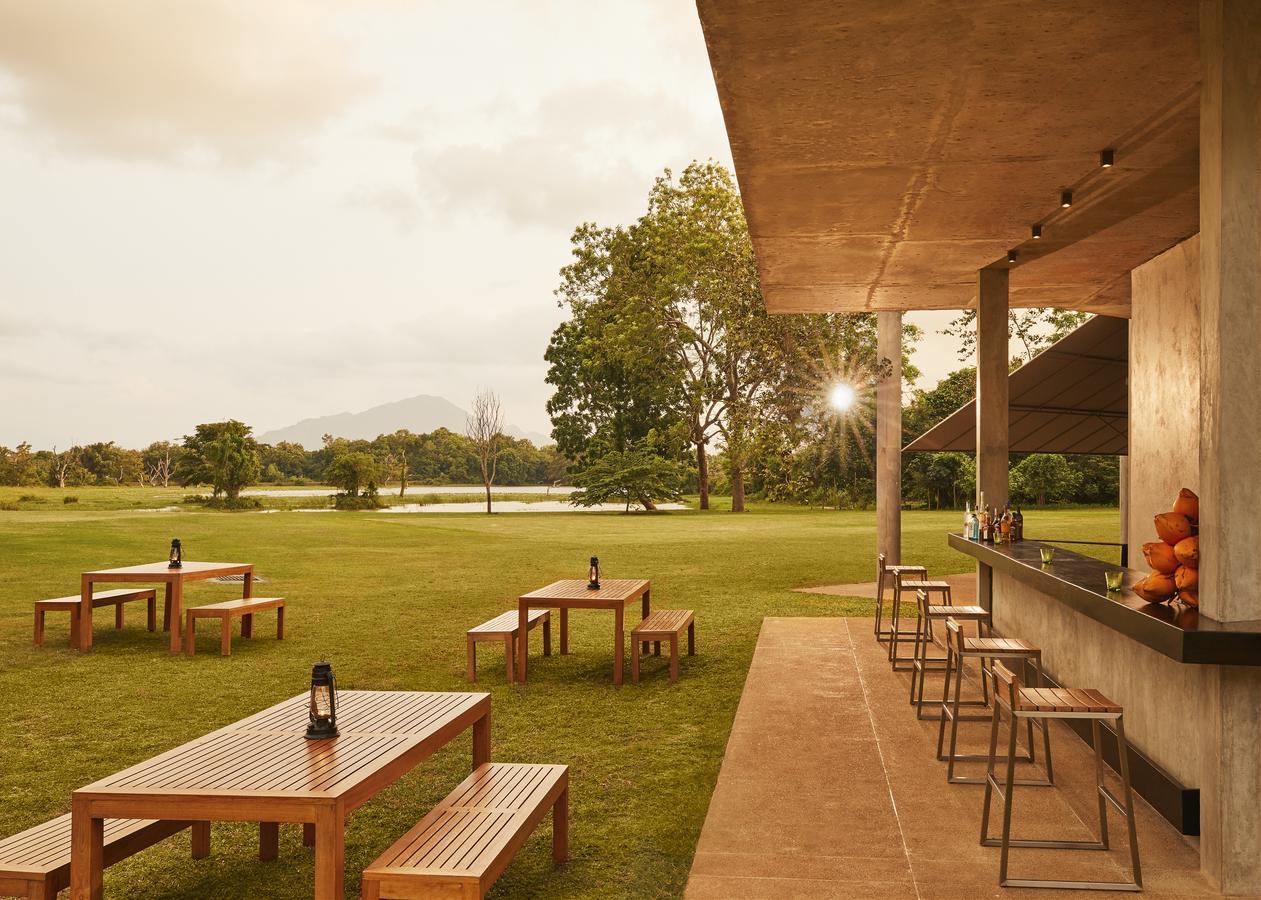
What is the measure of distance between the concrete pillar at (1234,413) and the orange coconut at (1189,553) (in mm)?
331

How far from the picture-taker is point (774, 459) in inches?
564

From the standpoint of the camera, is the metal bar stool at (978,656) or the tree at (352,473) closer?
the metal bar stool at (978,656)

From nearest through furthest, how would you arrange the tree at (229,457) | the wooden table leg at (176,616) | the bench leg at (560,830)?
the bench leg at (560,830), the wooden table leg at (176,616), the tree at (229,457)

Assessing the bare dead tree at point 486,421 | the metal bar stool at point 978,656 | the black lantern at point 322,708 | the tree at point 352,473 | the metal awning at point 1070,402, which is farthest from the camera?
the bare dead tree at point 486,421

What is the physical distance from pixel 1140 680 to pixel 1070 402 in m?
10.4

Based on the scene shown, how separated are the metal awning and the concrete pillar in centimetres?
911

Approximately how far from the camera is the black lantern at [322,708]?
3.45 meters

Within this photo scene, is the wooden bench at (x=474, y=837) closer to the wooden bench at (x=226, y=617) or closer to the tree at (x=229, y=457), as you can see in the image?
the wooden bench at (x=226, y=617)

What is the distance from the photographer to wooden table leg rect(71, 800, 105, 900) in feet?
9.37

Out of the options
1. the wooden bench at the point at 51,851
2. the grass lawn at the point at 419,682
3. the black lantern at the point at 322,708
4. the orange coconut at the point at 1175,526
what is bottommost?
the grass lawn at the point at 419,682

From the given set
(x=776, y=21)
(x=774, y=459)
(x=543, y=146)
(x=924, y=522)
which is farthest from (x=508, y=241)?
(x=776, y=21)

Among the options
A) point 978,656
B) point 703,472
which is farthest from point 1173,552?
point 703,472

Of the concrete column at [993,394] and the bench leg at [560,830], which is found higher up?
the concrete column at [993,394]

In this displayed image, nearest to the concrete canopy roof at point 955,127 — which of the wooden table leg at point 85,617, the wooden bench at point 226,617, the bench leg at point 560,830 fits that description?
the bench leg at point 560,830
